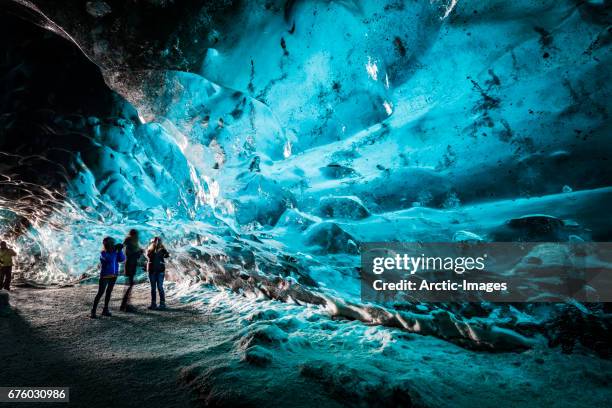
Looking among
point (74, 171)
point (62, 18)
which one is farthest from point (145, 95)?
point (74, 171)

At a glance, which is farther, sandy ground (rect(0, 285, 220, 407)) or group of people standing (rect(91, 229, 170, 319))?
group of people standing (rect(91, 229, 170, 319))

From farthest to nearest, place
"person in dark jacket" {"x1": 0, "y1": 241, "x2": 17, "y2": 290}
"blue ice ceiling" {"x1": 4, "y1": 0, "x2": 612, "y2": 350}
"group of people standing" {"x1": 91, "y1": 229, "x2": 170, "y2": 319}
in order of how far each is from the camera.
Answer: "person in dark jacket" {"x1": 0, "y1": 241, "x2": 17, "y2": 290} < "group of people standing" {"x1": 91, "y1": 229, "x2": 170, "y2": 319} < "blue ice ceiling" {"x1": 4, "y1": 0, "x2": 612, "y2": 350}

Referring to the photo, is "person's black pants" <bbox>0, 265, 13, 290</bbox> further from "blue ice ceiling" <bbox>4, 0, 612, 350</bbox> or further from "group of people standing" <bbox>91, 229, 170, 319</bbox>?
"blue ice ceiling" <bbox>4, 0, 612, 350</bbox>

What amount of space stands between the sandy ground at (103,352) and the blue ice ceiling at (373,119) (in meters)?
2.05

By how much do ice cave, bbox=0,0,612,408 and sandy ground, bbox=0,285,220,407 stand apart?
49mm

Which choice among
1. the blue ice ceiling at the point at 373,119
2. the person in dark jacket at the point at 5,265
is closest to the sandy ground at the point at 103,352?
the blue ice ceiling at the point at 373,119

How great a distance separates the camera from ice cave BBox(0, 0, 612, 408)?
256 cm

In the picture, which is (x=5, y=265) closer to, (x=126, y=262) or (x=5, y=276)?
(x=5, y=276)

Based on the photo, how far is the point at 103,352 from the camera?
3.53 m

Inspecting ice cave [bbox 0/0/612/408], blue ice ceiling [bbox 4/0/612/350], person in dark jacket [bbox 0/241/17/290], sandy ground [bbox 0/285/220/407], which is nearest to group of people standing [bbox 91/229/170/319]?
sandy ground [bbox 0/285/220/407]

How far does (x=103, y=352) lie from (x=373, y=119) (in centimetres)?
419

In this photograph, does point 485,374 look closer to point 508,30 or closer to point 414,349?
point 414,349

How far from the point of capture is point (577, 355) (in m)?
3.21

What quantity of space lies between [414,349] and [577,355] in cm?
168
